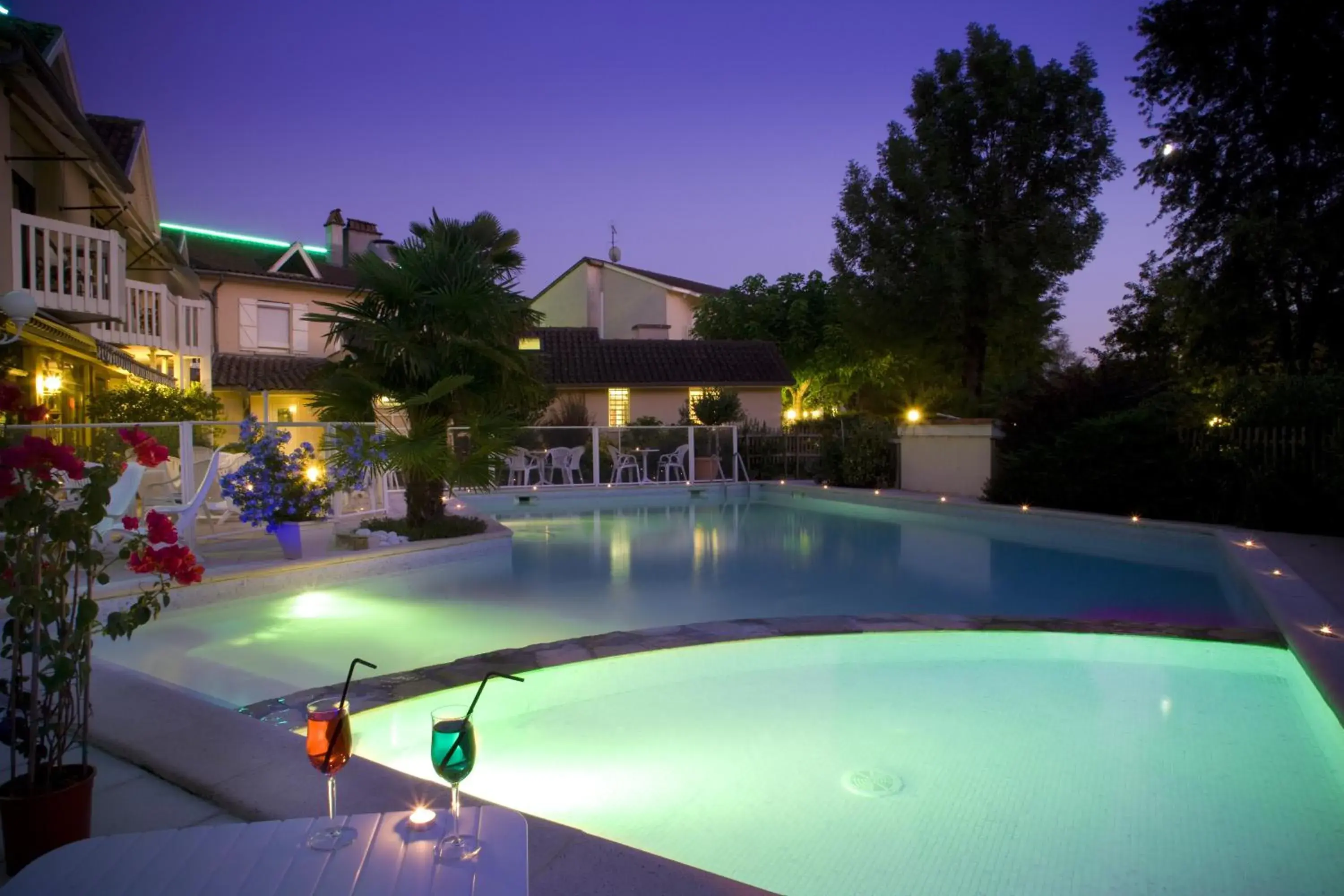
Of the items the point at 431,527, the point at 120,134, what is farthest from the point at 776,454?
the point at 120,134

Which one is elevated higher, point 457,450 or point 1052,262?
point 1052,262

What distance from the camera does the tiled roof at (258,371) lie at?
2284cm

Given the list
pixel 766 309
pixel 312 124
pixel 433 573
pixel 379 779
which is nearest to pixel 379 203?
pixel 312 124

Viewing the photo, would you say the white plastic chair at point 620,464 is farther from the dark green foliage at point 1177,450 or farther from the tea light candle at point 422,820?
the tea light candle at point 422,820

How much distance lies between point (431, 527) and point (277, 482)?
2.14 meters

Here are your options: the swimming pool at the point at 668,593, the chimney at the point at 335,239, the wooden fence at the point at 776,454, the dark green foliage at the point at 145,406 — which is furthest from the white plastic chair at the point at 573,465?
the chimney at the point at 335,239

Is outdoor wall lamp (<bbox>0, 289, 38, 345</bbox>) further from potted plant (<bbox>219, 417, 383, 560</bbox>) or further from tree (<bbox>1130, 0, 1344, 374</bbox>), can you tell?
tree (<bbox>1130, 0, 1344, 374</bbox>)

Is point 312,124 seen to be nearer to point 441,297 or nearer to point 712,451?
point 712,451

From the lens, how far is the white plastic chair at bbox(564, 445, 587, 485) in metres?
17.0

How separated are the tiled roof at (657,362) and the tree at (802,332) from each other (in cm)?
328

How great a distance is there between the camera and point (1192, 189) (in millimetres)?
16578

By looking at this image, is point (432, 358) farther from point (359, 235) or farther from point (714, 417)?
point (359, 235)

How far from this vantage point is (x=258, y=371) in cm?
2358

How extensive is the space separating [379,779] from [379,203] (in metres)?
42.9
